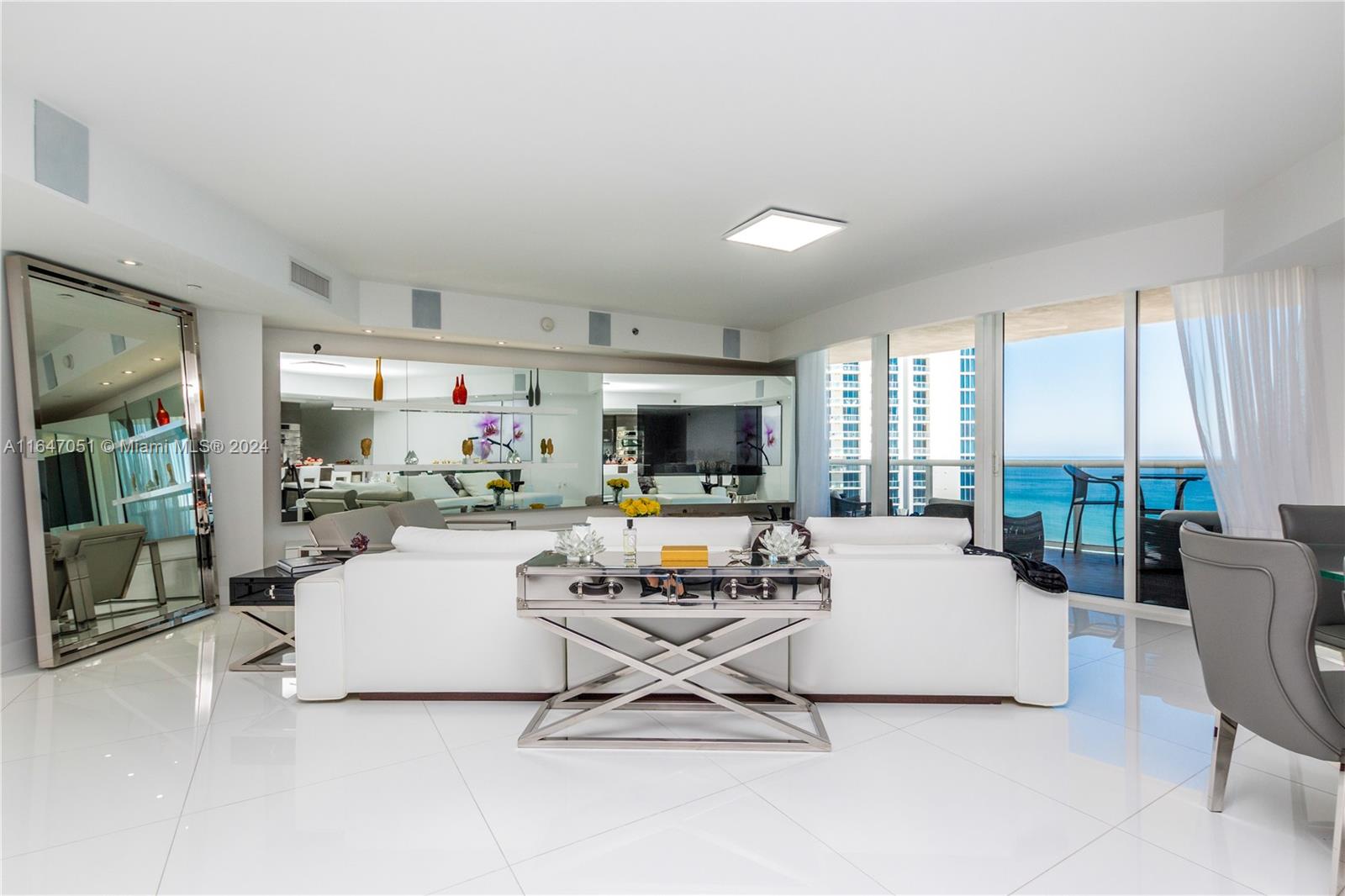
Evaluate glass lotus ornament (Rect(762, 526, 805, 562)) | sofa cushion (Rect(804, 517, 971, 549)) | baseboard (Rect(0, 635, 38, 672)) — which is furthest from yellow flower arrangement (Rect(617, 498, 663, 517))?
baseboard (Rect(0, 635, 38, 672))

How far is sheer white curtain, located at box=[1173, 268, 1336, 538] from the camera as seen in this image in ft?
12.9

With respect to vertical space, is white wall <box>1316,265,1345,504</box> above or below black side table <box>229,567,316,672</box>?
above

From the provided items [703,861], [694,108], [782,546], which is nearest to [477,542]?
[782,546]

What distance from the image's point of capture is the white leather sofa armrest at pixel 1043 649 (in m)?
2.93

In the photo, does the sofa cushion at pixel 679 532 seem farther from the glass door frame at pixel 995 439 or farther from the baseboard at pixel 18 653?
the baseboard at pixel 18 653

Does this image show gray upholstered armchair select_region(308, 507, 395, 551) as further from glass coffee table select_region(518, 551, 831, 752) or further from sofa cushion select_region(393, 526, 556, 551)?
glass coffee table select_region(518, 551, 831, 752)

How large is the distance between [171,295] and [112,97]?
2182 mm

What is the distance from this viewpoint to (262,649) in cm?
365

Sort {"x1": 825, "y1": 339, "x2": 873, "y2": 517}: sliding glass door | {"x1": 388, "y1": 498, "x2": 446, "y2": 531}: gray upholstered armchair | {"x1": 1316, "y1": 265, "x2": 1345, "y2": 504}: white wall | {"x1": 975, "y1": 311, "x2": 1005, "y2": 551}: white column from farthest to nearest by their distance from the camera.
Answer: {"x1": 825, "y1": 339, "x2": 873, "y2": 517}: sliding glass door, {"x1": 975, "y1": 311, "x2": 1005, "y2": 551}: white column, {"x1": 388, "y1": 498, "x2": 446, "y2": 531}: gray upholstered armchair, {"x1": 1316, "y1": 265, "x2": 1345, "y2": 504}: white wall

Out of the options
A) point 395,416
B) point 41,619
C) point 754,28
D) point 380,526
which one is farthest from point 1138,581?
point 41,619

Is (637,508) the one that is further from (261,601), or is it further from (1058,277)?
(1058,277)

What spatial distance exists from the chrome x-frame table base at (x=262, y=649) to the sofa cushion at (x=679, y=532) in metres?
1.82

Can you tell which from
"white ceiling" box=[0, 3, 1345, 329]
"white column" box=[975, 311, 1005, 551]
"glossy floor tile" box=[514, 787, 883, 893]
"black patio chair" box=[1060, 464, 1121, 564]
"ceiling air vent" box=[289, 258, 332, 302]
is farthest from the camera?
"white column" box=[975, 311, 1005, 551]

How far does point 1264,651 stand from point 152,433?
5777mm
